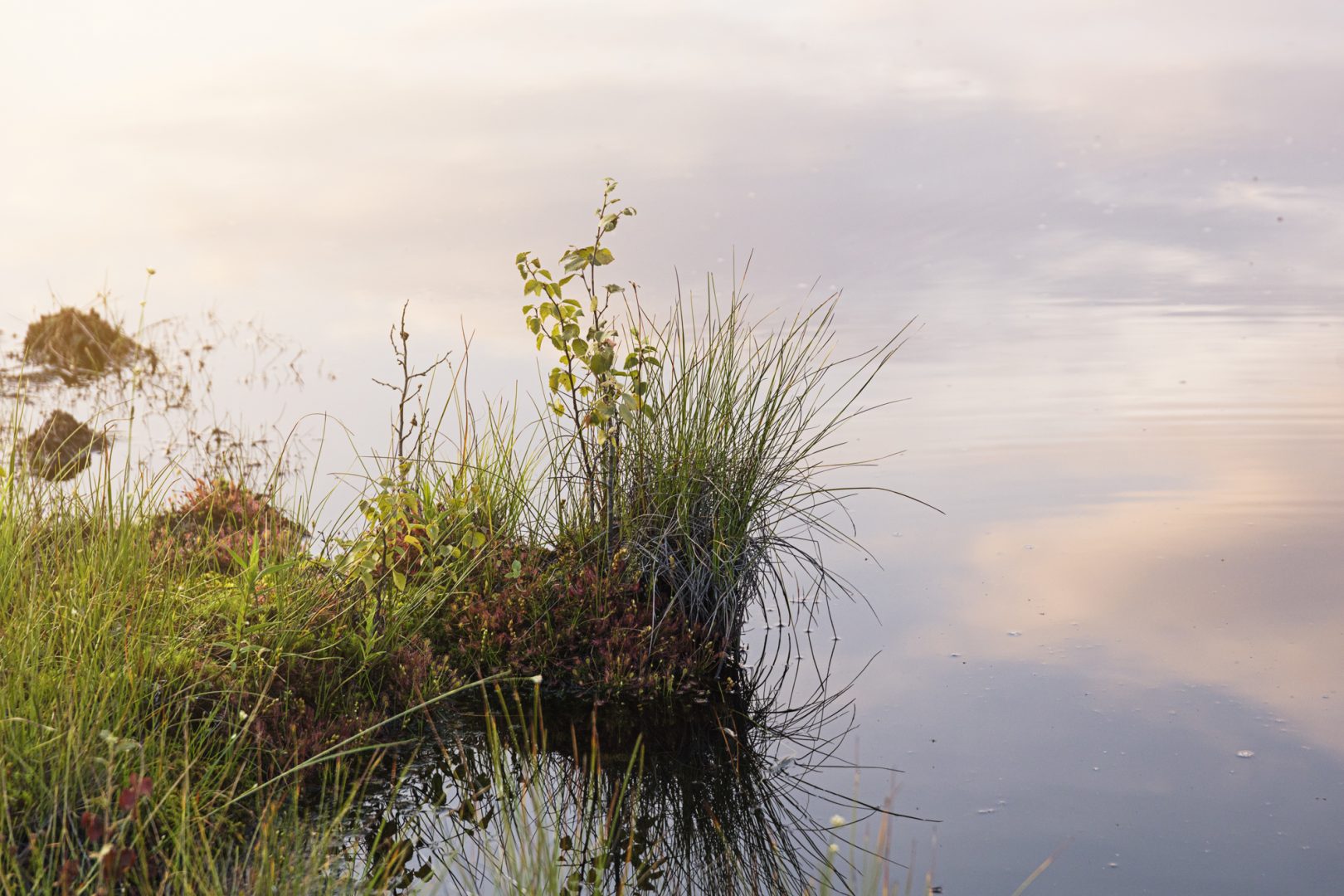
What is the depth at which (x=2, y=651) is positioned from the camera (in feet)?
10.5

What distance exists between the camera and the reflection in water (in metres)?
2.96

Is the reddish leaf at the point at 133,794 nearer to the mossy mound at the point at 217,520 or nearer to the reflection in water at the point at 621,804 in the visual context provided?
the reflection in water at the point at 621,804

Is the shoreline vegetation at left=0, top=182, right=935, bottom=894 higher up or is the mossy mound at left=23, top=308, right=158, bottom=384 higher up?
the mossy mound at left=23, top=308, right=158, bottom=384

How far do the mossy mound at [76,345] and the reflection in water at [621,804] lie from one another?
8194 millimetres

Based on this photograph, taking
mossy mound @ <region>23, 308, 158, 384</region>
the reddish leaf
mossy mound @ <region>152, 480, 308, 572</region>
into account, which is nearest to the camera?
the reddish leaf

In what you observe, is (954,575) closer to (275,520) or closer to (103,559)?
(275,520)

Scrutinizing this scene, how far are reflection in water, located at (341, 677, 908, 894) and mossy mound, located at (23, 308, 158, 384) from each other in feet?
26.9

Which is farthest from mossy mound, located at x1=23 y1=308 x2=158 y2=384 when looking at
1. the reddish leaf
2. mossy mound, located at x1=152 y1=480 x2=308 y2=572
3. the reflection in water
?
the reddish leaf

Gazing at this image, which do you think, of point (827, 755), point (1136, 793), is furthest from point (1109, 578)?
point (827, 755)

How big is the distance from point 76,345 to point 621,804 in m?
9.78

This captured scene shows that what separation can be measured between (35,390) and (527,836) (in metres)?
9.13

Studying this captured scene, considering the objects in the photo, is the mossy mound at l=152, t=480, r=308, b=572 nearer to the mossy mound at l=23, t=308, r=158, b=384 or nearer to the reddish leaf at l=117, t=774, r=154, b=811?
the reddish leaf at l=117, t=774, r=154, b=811

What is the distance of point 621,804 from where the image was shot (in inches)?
134

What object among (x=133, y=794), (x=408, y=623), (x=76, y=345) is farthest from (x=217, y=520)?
(x=76, y=345)
